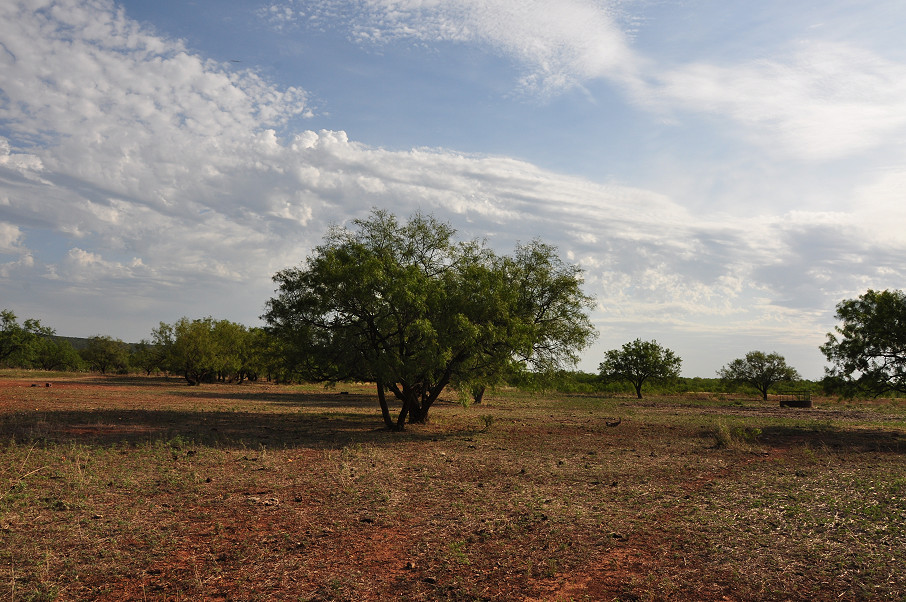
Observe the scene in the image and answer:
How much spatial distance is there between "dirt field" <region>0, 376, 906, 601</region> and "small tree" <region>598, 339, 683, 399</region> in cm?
4850

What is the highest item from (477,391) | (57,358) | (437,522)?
(477,391)

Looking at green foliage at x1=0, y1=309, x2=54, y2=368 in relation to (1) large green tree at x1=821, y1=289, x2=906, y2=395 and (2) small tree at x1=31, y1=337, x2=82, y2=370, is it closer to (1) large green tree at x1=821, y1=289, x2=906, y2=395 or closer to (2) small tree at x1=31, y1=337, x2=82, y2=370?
(2) small tree at x1=31, y1=337, x2=82, y2=370

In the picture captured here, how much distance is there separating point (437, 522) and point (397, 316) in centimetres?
1273

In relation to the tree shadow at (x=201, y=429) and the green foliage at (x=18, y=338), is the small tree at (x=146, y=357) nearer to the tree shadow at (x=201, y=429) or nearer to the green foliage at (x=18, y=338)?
the green foliage at (x=18, y=338)

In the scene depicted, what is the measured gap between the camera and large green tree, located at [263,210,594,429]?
21000 millimetres

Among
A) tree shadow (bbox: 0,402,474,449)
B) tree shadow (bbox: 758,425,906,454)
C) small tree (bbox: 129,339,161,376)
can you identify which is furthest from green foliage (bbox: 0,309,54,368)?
tree shadow (bbox: 758,425,906,454)

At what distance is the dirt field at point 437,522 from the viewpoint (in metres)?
6.86

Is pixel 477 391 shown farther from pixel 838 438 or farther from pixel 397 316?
pixel 838 438

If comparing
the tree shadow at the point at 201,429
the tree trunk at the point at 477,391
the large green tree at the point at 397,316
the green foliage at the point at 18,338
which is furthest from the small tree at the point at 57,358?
the large green tree at the point at 397,316

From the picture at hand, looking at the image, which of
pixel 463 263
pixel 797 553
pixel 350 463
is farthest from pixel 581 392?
pixel 797 553

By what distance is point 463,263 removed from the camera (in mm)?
26406

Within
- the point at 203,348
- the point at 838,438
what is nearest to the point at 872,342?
the point at 838,438

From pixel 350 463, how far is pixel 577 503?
6702 millimetres

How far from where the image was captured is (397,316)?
2169 centimetres
